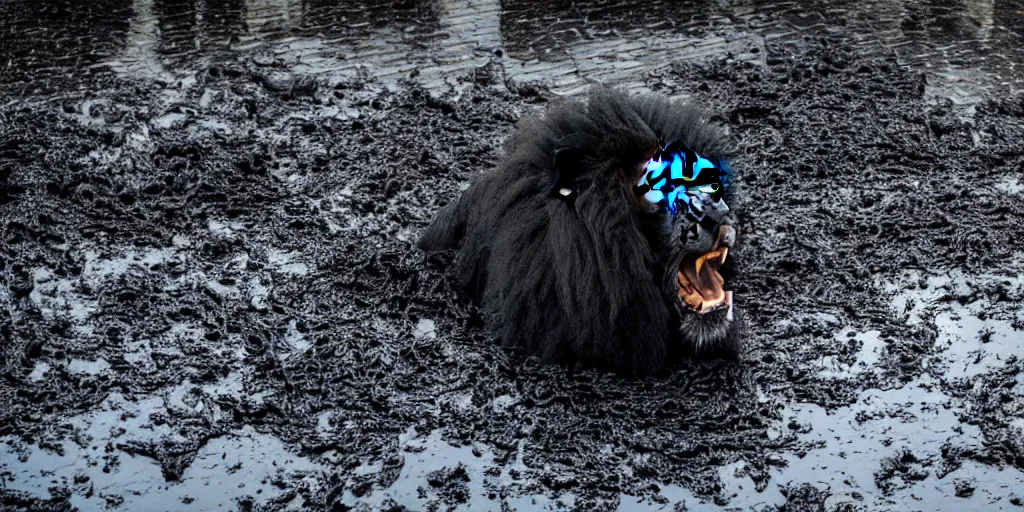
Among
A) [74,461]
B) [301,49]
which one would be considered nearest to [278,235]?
[74,461]

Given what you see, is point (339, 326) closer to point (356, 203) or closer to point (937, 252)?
point (356, 203)

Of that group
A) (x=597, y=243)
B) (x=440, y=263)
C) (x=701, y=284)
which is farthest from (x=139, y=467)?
(x=701, y=284)

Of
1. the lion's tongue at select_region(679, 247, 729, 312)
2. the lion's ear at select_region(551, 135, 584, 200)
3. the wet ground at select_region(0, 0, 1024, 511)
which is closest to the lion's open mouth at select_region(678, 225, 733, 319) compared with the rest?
the lion's tongue at select_region(679, 247, 729, 312)

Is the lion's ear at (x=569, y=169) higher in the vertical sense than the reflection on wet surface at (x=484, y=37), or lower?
higher

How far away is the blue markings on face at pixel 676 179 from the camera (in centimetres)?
408

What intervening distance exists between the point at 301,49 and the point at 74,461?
12.2 feet

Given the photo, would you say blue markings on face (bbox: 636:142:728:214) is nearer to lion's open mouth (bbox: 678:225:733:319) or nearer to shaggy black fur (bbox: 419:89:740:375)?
shaggy black fur (bbox: 419:89:740:375)

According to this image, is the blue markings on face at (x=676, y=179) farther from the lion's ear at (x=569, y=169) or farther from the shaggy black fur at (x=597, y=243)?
the lion's ear at (x=569, y=169)

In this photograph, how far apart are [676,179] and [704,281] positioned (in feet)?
1.46

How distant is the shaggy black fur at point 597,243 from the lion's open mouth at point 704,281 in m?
0.04

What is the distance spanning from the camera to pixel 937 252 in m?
5.21

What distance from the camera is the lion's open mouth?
4.23m

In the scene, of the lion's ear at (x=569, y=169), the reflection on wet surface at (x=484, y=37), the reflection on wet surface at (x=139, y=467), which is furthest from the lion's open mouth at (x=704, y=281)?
the reflection on wet surface at (x=484, y=37)

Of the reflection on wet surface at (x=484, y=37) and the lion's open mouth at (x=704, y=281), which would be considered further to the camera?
the reflection on wet surface at (x=484, y=37)
